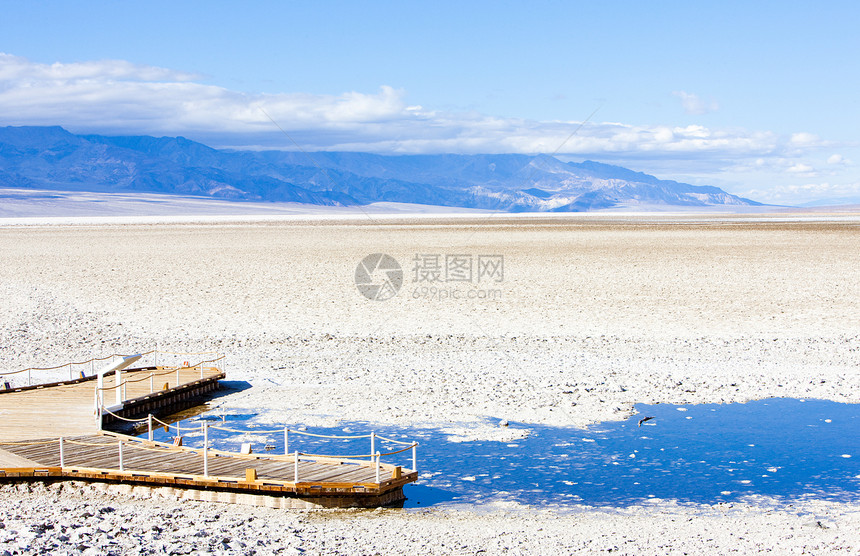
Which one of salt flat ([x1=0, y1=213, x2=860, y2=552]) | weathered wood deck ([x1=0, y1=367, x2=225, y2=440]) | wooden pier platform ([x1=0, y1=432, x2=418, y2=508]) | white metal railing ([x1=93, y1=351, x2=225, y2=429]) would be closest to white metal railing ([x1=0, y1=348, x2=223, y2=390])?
white metal railing ([x1=93, y1=351, x2=225, y2=429])

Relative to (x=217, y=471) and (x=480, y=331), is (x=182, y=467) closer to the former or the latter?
(x=217, y=471)

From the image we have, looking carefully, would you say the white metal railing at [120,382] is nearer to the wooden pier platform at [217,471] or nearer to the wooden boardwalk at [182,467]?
the wooden boardwalk at [182,467]

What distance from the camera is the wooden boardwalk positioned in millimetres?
8617

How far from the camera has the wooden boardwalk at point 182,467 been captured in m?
8.62

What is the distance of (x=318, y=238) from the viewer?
51719 mm

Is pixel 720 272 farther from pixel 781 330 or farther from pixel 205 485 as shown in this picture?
pixel 205 485

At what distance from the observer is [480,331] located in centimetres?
1845

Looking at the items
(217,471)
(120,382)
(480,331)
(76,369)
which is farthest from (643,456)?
(76,369)

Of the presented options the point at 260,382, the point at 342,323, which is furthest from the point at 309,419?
the point at 342,323

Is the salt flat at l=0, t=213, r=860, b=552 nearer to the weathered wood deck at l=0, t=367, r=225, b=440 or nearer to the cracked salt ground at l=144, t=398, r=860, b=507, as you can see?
the cracked salt ground at l=144, t=398, r=860, b=507

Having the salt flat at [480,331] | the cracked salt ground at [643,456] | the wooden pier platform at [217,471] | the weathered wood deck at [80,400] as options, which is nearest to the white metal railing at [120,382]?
the weathered wood deck at [80,400]

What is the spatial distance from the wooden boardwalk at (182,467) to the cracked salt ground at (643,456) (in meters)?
0.60

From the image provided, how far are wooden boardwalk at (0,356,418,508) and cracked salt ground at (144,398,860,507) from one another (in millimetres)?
604

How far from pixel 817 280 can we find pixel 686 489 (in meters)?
19.7
